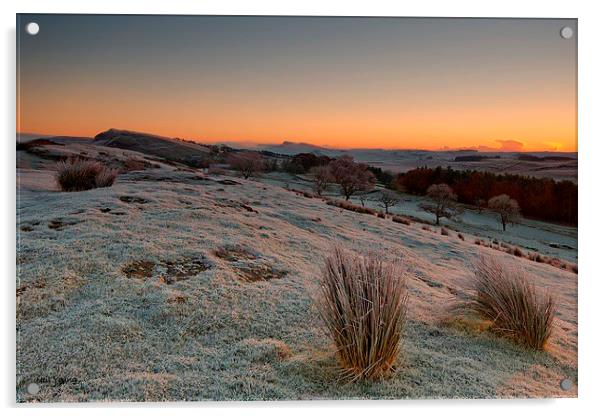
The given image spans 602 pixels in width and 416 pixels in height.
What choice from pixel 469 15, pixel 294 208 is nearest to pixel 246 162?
pixel 294 208

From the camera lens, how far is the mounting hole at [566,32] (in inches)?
167

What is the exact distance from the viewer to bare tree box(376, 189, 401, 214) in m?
4.75

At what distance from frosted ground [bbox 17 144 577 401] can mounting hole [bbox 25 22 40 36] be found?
0.95 metres

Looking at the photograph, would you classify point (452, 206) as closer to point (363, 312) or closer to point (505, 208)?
point (505, 208)

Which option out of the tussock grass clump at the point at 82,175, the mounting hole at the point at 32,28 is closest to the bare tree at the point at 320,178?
the tussock grass clump at the point at 82,175

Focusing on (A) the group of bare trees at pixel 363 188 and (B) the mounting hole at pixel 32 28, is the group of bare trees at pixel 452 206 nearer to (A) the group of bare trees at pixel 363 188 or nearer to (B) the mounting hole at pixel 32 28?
(A) the group of bare trees at pixel 363 188

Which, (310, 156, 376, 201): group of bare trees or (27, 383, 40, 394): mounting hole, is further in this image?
(310, 156, 376, 201): group of bare trees

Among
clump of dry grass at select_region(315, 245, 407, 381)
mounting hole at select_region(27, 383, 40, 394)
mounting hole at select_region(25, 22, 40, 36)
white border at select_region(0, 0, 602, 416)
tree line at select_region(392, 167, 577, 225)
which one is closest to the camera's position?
clump of dry grass at select_region(315, 245, 407, 381)

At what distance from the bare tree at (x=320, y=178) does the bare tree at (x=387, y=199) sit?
1.60 feet

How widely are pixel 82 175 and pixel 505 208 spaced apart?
363cm

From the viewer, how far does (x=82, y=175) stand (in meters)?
4.54

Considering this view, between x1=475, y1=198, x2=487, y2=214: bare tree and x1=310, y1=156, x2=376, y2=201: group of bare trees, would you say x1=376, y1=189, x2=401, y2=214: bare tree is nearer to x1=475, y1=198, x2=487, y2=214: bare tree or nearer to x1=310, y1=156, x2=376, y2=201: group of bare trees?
x1=310, y1=156, x2=376, y2=201: group of bare trees

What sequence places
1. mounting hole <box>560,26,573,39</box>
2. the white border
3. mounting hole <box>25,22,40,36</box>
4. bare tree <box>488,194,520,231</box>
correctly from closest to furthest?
1. the white border
2. mounting hole <box>25,22,40,36</box>
3. mounting hole <box>560,26,573,39</box>
4. bare tree <box>488,194,520,231</box>

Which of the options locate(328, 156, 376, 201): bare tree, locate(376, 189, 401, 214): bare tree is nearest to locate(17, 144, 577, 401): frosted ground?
locate(376, 189, 401, 214): bare tree
